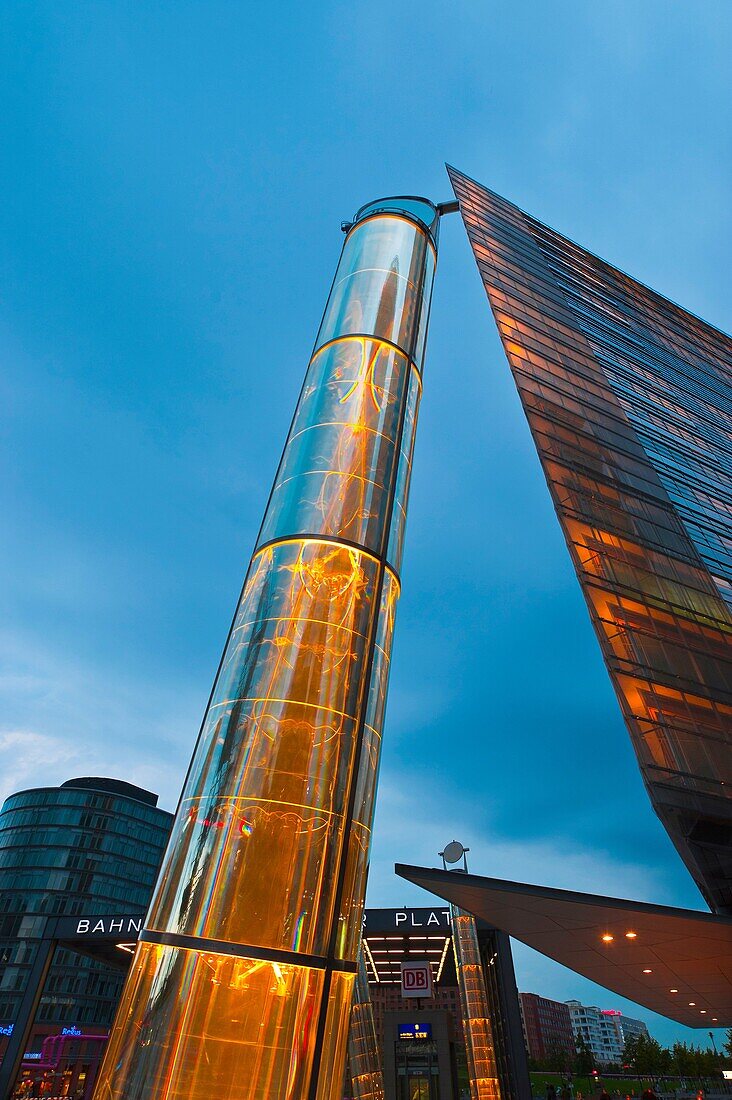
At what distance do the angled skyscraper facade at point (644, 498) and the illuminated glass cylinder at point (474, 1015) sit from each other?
29.3ft

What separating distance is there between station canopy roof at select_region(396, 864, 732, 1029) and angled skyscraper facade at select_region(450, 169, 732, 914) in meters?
3.21

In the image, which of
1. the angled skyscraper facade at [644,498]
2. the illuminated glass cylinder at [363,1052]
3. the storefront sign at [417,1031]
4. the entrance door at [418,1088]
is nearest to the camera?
the illuminated glass cylinder at [363,1052]

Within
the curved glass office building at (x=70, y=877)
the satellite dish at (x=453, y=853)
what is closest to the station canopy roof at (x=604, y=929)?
the satellite dish at (x=453, y=853)

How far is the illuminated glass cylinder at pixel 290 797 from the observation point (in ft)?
14.1

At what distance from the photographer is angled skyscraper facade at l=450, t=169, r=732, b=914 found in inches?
738

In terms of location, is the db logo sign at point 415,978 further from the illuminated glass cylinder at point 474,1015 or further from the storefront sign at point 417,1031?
the storefront sign at point 417,1031

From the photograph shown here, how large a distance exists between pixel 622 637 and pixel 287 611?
1756 cm

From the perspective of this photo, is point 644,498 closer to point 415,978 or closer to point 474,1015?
point 415,978

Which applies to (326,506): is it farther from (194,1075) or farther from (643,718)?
(643,718)

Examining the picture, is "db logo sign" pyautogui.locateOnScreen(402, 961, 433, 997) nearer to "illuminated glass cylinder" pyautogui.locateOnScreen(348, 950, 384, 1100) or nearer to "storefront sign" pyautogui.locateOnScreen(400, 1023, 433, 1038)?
"storefront sign" pyautogui.locateOnScreen(400, 1023, 433, 1038)

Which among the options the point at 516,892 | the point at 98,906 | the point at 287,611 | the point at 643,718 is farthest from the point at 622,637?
the point at 98,906

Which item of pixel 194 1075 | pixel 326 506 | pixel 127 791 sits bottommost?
pixel 194 1075

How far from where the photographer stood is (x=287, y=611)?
6.08m

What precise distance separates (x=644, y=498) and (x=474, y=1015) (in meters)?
21.4
